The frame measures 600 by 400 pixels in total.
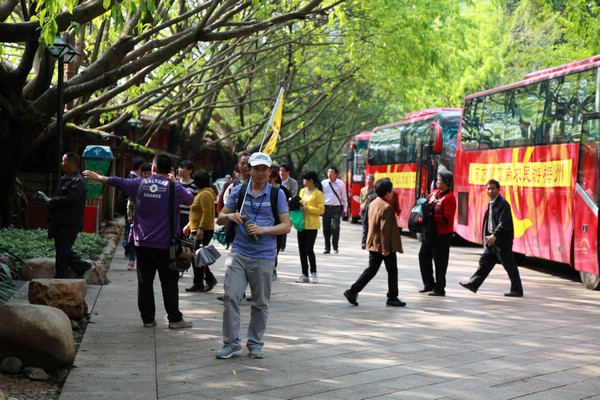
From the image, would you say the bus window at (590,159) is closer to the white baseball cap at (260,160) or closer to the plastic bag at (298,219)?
the plastic bag at (298,219)

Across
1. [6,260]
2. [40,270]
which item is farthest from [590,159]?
[6,260]

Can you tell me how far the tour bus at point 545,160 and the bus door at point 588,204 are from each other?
1cm

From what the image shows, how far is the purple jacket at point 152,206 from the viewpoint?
25.1 feet

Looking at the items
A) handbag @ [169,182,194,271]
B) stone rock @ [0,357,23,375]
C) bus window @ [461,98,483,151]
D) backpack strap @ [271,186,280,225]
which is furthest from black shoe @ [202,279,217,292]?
bus window @ [461,98,483,151]

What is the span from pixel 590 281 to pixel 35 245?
8.29m

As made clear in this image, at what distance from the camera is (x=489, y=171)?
655 inches

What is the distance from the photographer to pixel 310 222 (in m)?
11.8

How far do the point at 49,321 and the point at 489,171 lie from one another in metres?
12.2

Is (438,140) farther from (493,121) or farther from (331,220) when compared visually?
(331,220)

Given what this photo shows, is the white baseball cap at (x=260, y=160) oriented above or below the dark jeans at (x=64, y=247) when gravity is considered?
above

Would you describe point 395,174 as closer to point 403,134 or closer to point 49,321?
point 403,134

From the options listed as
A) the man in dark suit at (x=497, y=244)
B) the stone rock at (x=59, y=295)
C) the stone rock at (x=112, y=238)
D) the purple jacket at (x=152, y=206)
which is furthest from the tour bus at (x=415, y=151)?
the stone rock at (x=59, y=295)

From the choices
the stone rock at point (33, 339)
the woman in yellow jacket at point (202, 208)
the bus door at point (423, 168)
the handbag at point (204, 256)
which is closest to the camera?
the stone rock at point (33, 339)

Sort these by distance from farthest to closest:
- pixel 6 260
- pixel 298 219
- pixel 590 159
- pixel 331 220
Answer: pixel 331 220, pixel 590 159, pixel 298 219, pixel 6 260
